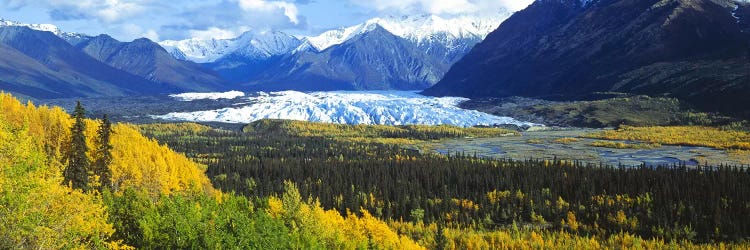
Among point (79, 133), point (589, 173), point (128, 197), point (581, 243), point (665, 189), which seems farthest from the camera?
point (589, 173)

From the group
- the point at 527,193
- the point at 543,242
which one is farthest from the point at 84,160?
the point at 527,193

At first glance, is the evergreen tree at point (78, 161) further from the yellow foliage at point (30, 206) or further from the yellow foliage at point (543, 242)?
the yellow foliage at point (543, 242)

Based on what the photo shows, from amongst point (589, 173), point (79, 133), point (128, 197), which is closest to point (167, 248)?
point (128, 197)

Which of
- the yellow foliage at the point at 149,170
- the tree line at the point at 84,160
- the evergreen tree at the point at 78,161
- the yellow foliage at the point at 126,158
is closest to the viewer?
the evergreen tree at the point at 78,161

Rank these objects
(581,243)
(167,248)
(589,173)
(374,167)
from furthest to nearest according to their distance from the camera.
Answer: (374,167) < (589,173) < (581,243) < (167,248)

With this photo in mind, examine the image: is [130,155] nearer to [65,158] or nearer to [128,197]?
[65,158]

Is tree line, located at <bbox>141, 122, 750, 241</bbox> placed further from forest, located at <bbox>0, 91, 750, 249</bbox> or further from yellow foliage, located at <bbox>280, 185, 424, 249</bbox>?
yellow foliage, located at <bbox>280, 185, 424, 249</bbox>

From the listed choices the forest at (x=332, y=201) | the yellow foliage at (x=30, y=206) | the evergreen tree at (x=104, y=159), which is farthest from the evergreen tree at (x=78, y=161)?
the yellow foliage at (x=30, y=206)
